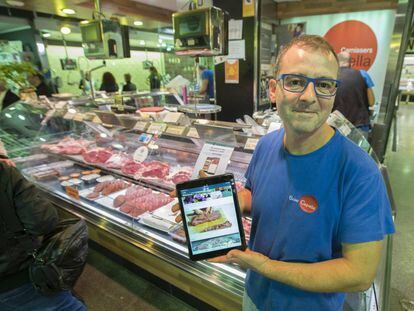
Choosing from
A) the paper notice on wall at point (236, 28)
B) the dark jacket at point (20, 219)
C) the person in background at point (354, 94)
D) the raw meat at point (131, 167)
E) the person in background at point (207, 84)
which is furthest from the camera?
the person in background at point (207, 84)

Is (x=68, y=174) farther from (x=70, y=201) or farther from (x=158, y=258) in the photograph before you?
(x=158, y=258)

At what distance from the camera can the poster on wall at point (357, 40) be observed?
18.2ft

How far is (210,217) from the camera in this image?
1.07 meters

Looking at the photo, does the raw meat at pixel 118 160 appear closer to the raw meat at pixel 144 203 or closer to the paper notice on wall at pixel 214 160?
the raw meat at pixel 144 203

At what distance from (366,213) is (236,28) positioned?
4.37 meters

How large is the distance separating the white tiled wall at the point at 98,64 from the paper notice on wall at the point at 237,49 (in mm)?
6469

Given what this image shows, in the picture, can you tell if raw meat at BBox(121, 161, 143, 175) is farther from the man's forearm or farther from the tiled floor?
the tiled floor

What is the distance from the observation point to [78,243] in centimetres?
179

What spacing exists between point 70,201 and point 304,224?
2.30 metres

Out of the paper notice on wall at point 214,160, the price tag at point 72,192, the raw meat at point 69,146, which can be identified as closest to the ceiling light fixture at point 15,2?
the raw meat at point 69,146

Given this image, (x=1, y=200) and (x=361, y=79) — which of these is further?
(x=361, y=79)

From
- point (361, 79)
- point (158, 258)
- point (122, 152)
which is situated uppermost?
point (361, 79)

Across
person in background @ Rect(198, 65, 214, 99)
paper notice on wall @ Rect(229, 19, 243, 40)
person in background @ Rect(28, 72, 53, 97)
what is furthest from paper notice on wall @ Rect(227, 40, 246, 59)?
person in background @ Rect(28, 72, 53, 97)

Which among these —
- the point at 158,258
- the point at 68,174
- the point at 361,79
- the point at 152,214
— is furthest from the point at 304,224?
the point at 361,79
